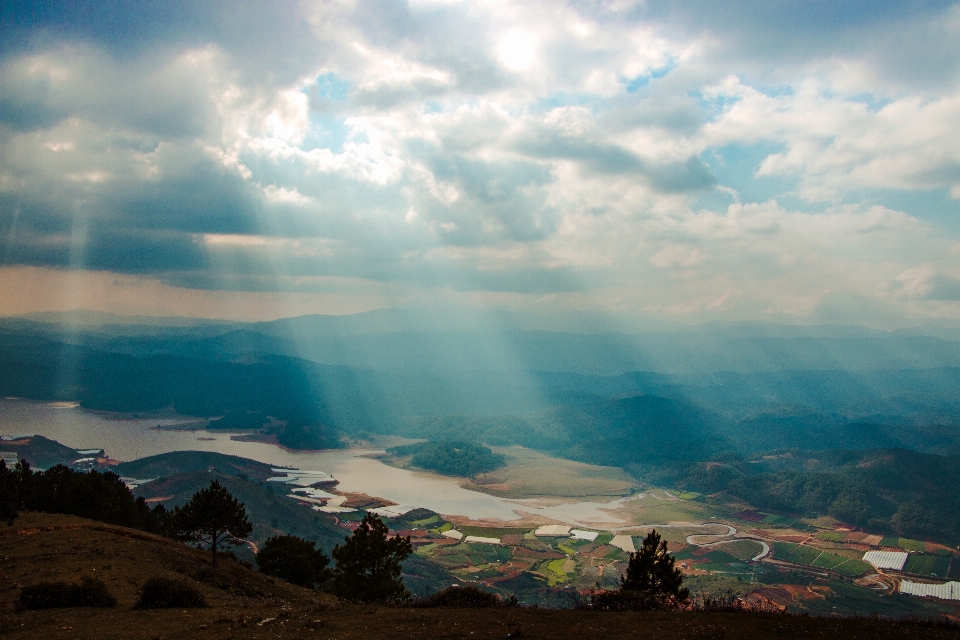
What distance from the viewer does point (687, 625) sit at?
13.4 meters

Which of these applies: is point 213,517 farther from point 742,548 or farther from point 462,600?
point 742,548

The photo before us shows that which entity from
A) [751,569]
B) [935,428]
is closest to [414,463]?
[751,569]

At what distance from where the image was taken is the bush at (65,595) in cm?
1525

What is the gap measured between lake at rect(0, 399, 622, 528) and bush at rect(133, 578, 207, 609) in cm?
9958

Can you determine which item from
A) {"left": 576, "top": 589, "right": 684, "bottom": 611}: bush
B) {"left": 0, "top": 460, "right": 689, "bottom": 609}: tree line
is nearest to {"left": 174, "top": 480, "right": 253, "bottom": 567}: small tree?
{"left": 0, "top": 460, "right": 689, "bottom": 609}: tree line

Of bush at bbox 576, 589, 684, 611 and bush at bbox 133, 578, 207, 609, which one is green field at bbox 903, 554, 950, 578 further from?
bush at bbox 133, 578, 207, 609

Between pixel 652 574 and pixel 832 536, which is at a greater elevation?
pixel 652 574

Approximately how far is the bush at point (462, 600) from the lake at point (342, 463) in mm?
95709

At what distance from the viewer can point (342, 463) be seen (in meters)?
169

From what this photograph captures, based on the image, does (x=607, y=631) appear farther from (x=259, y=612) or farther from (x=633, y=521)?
(x=633, y=521)

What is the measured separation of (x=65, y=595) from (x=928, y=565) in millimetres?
111374

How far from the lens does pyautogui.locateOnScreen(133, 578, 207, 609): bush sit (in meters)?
15.8

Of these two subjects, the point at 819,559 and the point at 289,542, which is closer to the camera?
the point at 289,542

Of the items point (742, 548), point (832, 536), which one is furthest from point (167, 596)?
point (832, 536)
